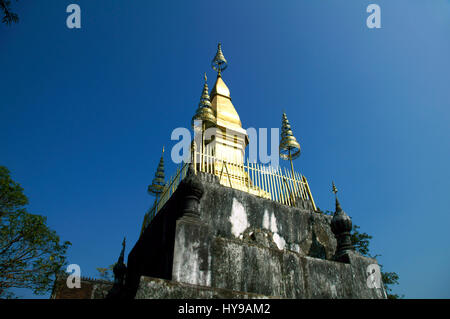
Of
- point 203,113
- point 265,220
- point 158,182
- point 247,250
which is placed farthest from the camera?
point 158,182

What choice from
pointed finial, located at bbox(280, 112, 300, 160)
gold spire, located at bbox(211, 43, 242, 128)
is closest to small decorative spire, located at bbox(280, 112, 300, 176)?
pointed finial, located at bbox(280, 112, 300, 160)

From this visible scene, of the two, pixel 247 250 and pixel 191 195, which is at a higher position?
pixel 191 195

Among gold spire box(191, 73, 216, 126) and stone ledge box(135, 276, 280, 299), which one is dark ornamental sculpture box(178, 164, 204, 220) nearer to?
stone ledge box(135, 276, 280, 299)

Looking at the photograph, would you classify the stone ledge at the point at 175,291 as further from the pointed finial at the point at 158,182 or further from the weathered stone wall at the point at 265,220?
the pointed finial at the point at 158,182

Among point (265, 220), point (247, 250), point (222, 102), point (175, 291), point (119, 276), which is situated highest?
point (222, 102)

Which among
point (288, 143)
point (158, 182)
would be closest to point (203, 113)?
point (288, 143)

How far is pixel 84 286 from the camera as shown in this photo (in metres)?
16.0

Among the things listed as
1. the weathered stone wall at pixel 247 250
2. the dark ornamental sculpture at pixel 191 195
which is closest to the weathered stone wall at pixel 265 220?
the weathered stone wall at pixel 247 250

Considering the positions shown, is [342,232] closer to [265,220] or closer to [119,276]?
[265,220]

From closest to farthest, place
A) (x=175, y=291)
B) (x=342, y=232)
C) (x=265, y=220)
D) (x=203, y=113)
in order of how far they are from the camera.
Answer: (x=175, y=291) → (x=265, y=220) → (x=342, y=232) → (x=203, y=113)
